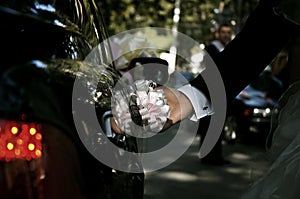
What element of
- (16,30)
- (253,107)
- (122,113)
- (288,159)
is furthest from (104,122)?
(253,107)

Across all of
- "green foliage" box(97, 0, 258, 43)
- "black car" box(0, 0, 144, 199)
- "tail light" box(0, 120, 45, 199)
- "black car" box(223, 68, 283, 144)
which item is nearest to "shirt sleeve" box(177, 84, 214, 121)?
"black car" box(0, 0, 144, 199)

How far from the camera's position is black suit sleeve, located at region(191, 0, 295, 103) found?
3075 mm

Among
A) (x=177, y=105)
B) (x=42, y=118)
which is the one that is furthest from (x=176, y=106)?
(x=42, y=118)

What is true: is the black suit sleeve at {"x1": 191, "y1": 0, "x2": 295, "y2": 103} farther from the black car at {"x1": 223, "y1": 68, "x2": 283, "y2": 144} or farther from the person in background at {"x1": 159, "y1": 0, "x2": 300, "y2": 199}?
the black car at {"x1": 223, "y1": 68, "x2": 283, "y2": 144}

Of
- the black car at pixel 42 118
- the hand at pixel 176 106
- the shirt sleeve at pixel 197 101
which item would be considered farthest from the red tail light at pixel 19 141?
the shirt sleeve at pixel 197 101

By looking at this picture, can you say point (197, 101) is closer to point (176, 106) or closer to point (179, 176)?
point (176, 106)

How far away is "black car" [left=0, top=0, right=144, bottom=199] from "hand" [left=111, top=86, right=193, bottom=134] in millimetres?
412

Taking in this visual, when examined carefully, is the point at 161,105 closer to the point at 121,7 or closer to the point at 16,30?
the point at 16,30

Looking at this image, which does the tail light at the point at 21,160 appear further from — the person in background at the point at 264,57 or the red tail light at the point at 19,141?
the person in background at the point at 264,57

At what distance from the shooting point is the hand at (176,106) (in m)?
3.04

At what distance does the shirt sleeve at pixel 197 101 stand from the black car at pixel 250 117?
431 inches

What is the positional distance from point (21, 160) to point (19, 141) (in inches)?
2.1

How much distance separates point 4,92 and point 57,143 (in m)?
0.20

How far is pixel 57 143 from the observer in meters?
2.09
